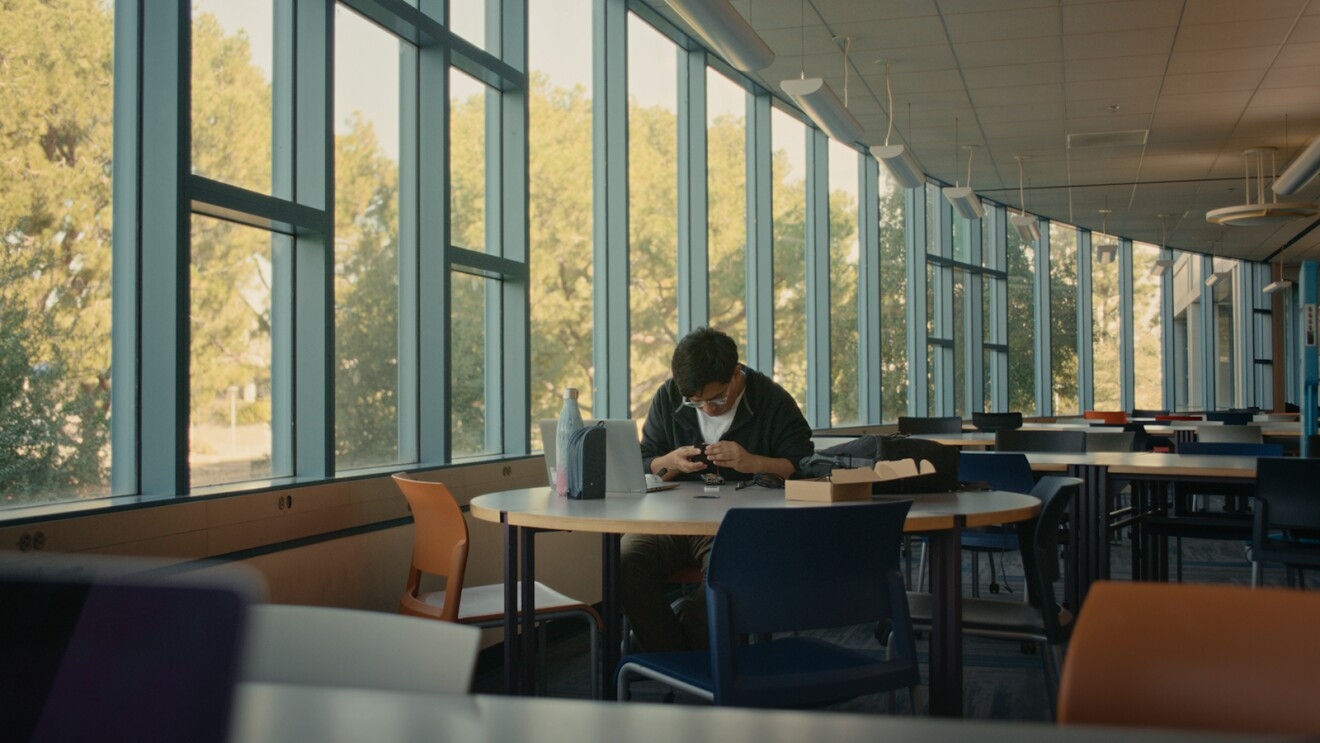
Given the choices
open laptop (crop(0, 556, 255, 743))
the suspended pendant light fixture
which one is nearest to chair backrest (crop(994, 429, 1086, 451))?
the suspended pendant light fixture

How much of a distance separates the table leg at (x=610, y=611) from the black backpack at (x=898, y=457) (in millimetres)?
585

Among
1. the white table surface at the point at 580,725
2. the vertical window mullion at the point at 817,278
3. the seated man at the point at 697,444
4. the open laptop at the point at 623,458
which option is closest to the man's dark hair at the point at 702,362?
the seated man at the point at 697,444

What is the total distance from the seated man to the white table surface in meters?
2.09

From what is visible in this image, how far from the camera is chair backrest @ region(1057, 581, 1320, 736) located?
2.90 ft

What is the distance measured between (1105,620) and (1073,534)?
329 centimetres

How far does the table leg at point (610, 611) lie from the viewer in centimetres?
292

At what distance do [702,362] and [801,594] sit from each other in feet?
4.33

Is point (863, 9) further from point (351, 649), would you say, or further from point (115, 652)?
point (115, 652)

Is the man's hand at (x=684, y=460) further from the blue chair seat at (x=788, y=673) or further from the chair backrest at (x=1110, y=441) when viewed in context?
the chair backrest at (x=1110, y=441)

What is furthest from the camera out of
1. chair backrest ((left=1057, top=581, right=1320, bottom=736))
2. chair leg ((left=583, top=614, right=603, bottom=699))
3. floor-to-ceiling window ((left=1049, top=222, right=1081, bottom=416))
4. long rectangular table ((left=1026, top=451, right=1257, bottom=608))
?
floor-to-ceiling window ((left=1049, top=222, right=1081, bottom=416))

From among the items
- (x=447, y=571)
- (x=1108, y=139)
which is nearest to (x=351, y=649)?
(x=447, y=571)

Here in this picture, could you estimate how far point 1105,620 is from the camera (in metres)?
Result: 0.95

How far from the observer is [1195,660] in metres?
0.91

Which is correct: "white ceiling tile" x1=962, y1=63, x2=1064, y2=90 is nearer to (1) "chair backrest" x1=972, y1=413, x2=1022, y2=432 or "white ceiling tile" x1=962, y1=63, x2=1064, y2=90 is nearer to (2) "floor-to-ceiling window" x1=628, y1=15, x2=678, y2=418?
(2) "floor-to-ceiling window" x1=628, y1=15, x2=678, y2=418
